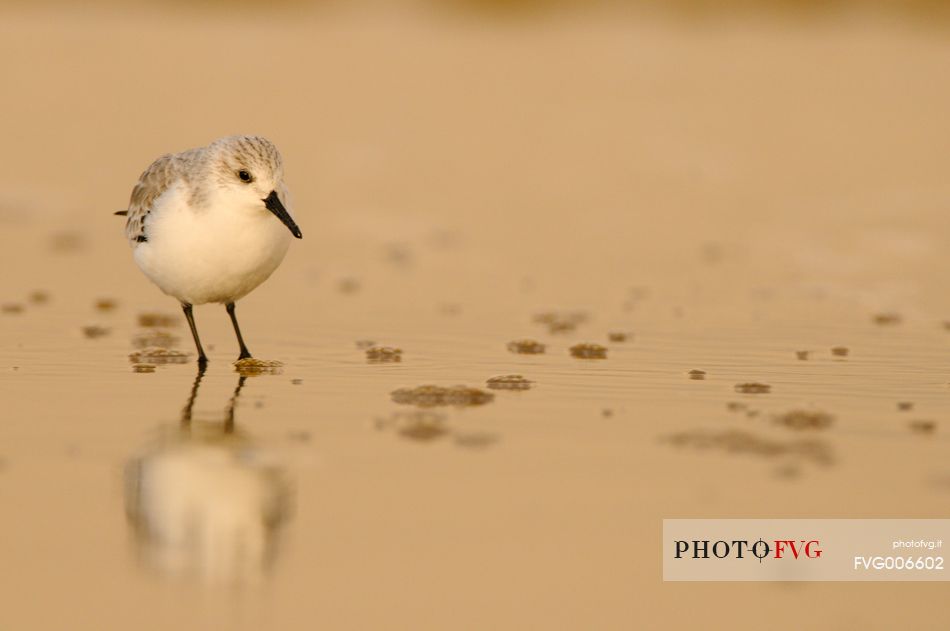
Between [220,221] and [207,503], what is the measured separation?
8.63 feet

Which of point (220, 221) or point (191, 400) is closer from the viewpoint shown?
point (191, 400)

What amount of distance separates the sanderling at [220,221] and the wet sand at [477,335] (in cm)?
55

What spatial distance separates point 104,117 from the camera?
1794 cm

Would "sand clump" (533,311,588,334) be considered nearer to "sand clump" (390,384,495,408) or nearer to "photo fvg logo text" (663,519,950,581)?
"sand clump" (390,384,495,408)

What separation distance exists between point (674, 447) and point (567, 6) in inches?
764

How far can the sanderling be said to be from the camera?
833 centimetres

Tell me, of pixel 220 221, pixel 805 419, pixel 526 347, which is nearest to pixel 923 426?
pixel 805 419

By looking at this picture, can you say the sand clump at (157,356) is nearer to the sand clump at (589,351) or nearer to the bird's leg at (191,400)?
the bird's leg at (191,400)

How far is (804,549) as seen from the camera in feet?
18.4

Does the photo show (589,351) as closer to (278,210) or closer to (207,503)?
(278,210)

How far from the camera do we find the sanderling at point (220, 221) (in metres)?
8.33

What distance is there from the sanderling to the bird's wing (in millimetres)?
18

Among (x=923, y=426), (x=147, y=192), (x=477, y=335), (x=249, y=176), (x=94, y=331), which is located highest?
(x=147, y=192)

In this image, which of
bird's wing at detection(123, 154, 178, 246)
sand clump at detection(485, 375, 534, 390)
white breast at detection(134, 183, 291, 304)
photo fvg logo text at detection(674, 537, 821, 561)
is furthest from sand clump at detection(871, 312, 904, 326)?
photo fvg logo text at detection(674, 537, 821, 561)
